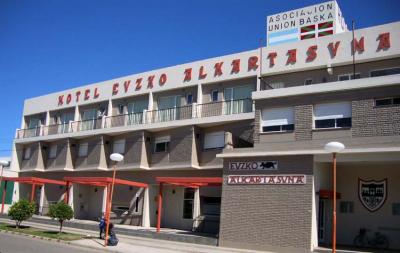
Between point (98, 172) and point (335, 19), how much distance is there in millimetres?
22089

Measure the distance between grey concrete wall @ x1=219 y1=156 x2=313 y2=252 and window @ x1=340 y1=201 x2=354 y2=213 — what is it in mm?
3749

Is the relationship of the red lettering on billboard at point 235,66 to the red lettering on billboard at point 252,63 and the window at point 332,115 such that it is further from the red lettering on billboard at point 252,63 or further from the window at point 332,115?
the window at point 332,115

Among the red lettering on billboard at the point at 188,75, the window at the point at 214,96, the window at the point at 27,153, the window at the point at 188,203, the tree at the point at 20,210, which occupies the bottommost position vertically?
the tree at the point at 20,210

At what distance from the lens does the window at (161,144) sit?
31641mm

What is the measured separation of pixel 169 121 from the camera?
102 feet

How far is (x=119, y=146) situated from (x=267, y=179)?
16.8 meters

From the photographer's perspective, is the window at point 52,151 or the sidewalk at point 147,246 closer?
the sidewalk at point 147,246

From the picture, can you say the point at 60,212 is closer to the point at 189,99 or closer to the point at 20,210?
the point at 20,210

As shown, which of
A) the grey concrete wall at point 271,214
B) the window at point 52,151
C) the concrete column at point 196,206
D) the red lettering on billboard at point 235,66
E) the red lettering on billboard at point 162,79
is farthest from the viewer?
the window at point 52,151

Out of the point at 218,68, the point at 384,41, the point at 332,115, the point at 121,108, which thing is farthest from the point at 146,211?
the point at 384,41

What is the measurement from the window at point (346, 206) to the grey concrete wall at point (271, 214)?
3749mm

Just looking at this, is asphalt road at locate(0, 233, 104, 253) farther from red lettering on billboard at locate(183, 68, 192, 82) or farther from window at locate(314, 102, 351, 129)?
red lettering on billboard at locate(183, 68, 192, 82)

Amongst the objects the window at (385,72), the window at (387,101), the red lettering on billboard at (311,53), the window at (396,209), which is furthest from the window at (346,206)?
the red lettering on billboard at (311,53)

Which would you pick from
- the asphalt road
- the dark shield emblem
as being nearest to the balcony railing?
the dark shield emblem
